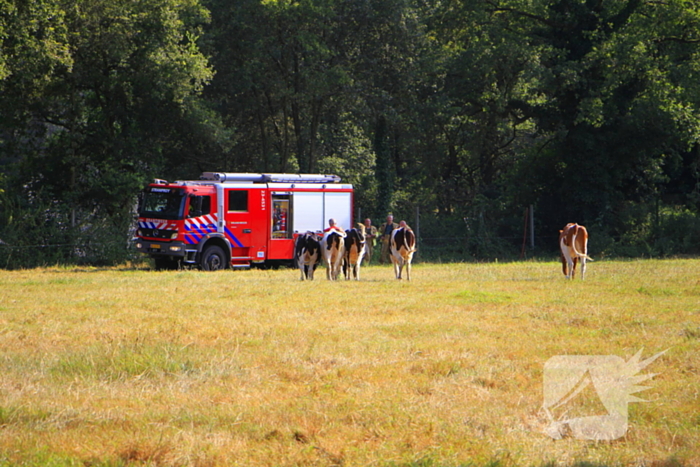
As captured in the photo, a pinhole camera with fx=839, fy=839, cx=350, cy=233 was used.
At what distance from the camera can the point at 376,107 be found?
114 ft

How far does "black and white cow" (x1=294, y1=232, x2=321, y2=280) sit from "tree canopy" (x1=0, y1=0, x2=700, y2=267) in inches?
357

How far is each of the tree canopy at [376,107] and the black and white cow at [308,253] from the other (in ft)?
29.8

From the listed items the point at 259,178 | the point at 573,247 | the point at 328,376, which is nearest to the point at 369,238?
the point at 259,178

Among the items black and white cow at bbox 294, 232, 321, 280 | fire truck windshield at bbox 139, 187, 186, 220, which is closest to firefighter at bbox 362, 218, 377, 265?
fire truck windshield at bbox 139, 187, 186, 220

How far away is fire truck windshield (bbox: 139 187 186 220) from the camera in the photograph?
2448 cm

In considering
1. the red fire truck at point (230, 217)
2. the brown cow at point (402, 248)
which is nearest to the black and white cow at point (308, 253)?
the brown cow at point (402, 248)

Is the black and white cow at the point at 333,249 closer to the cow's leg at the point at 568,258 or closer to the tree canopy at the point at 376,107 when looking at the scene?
the cow's leg at the point at 568,258

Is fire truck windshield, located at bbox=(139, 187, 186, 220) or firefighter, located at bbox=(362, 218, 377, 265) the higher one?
fire truck windshield, located at bbox=(139, 187, 186, 220)

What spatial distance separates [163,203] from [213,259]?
2213 mm

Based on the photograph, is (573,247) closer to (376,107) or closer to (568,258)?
(568,258)

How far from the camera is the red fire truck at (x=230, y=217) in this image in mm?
24469

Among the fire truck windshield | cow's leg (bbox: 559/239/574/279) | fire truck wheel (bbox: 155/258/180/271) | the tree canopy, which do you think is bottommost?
fire truck wheel (bbox: 155/258/180/271)

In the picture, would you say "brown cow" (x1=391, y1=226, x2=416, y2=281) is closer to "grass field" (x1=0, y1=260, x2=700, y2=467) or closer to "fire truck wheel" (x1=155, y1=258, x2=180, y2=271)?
"grass field" (x1=0, y1=260, x2=700, y2=467)

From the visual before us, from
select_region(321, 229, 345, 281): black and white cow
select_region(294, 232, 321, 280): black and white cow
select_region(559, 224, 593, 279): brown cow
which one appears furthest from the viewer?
select_region(294, 232, 321, 280): black and white cow
